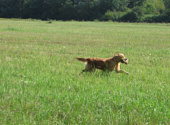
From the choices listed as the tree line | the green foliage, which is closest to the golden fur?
the green foliage

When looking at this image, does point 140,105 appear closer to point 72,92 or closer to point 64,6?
point 72,92

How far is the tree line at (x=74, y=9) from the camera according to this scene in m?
65.9

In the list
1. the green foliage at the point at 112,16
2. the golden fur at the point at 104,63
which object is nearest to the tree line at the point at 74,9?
the green foliage at the point at 112,16

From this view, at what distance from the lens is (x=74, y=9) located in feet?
225

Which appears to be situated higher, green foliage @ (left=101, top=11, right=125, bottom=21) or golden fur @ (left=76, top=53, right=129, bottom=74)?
green foliage @ (left=101, top=11, right=125, bottom=21)

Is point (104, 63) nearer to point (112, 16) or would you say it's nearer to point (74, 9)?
point (112, 16)

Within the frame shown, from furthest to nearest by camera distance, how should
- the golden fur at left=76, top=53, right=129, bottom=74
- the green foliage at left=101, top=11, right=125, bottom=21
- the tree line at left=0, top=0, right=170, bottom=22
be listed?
the tree line at left=0, top=0, right=170, bottom=22 < the green foliage at left=101, top=11, right=125, bottom=21 < the golden fur at left=76, top=53, right=129, bottom=74

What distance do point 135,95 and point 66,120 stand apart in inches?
55.6

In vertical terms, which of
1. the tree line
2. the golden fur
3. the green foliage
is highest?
the tree line

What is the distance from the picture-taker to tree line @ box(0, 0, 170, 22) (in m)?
65.9

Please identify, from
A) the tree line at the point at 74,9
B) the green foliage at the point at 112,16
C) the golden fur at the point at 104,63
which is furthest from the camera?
the tree line at the point at 74,9

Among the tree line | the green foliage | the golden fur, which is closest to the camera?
the golden fur

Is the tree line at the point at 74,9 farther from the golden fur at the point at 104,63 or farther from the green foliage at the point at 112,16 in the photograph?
the golden fur at the point at 104,63

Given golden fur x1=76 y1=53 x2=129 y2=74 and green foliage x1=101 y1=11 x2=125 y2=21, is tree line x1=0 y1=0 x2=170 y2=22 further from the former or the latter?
golden fur x1=76 y1=53 x2=129 y2=74
